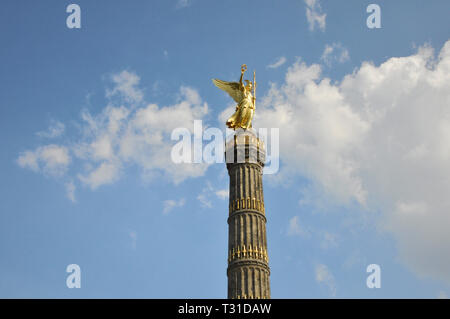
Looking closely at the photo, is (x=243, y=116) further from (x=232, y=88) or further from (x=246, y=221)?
(x=246, y=221)

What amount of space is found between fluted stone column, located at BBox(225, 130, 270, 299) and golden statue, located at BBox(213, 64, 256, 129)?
120cm

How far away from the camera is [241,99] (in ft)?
162

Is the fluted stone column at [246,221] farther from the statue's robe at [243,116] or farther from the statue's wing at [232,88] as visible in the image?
the statue's wing at [232,88]

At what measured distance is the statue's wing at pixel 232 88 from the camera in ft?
164

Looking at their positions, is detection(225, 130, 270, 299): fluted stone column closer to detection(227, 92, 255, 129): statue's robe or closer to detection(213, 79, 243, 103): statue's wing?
detection(227, 92, 255, 129): statue's robe

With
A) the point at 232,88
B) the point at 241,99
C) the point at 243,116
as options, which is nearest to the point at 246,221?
the point at 243,116

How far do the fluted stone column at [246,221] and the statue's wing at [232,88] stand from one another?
4371 mm

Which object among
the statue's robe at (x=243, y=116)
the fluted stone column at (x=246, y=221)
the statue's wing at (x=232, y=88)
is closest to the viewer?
the fluted stone column at (x=246, y=221)

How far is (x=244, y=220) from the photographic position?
139 ft

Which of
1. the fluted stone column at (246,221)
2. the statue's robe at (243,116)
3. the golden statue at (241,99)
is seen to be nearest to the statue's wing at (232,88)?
the golden statue at (241,99)

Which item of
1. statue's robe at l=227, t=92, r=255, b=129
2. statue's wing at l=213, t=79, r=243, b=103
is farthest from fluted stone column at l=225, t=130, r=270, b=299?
statue's wing at l=213, t=79, r=243, b=103

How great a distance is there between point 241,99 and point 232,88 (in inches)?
78.2
